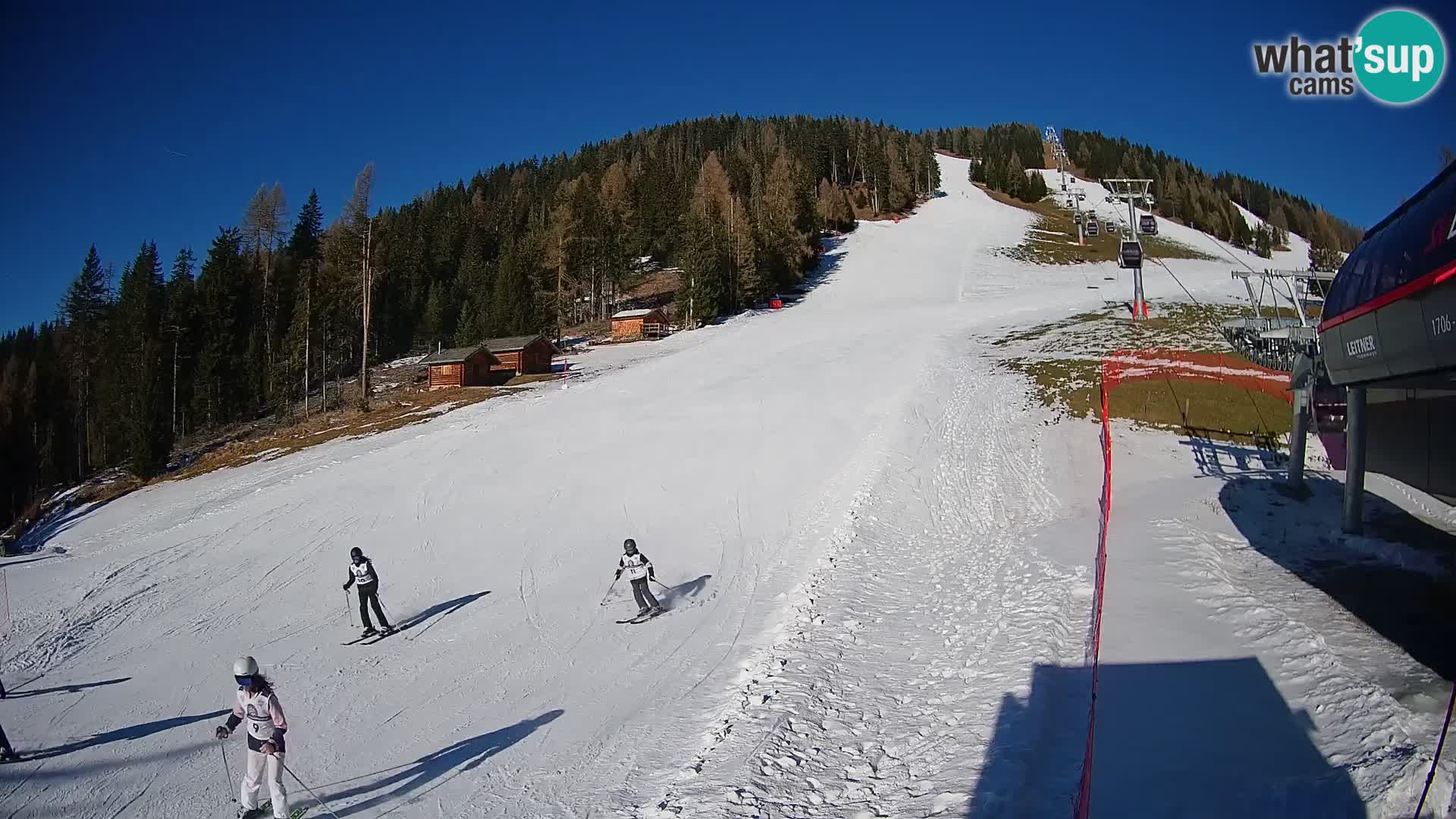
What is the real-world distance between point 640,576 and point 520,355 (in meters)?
37.3

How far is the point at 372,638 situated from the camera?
1223 cm

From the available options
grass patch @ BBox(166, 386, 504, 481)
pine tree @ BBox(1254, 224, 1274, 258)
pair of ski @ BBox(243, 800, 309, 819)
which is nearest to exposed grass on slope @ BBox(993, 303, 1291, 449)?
pair of ski @ BBox(243, 800, 309, 819)

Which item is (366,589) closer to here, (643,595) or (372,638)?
(372,638)

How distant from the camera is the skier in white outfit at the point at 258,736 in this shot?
6961 mm

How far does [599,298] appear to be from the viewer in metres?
72.9

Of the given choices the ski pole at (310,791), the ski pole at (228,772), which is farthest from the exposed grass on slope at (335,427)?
the ski pole at (310,791)

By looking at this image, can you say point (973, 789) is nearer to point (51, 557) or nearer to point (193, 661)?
point (193, 661)

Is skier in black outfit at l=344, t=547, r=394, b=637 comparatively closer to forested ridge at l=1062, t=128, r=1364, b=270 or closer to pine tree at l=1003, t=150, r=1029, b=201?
forested ridge at l=1062, t=128, r=1364, b=270

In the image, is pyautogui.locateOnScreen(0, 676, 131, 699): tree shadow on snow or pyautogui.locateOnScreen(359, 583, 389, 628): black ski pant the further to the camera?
pyautogui.locateOnScreen(359, 583, 389, 628): black ski pant

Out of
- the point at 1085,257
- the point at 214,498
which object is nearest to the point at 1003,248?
the point at 1085,257

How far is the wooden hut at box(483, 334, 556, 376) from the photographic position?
156 feet

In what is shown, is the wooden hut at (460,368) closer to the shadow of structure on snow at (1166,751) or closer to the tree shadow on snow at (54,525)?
the tree shadow on snow at (54,525)

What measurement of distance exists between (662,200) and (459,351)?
5361cm

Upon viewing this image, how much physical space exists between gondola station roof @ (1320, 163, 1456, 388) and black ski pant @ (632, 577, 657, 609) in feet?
34.4
